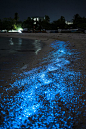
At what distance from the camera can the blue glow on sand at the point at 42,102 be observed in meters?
1.23

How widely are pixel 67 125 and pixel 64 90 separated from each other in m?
0.69

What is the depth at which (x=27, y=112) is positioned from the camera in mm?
1370

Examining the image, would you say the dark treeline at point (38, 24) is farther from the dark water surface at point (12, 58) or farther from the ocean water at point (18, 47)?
the dark water surface at point (12, 58)

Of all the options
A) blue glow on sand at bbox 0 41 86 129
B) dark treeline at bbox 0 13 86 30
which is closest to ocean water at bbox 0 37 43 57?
blue glow on sand at bbox 0 41 86 129

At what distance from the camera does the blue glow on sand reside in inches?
48.6

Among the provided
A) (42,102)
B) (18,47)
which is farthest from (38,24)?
(42,102)

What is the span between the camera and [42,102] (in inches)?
60.9

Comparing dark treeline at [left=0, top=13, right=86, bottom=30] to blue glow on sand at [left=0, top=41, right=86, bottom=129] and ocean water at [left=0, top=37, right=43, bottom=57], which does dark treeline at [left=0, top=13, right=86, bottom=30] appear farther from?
blue glow on sand at [left=0, top=41, right=86, bottom=129]

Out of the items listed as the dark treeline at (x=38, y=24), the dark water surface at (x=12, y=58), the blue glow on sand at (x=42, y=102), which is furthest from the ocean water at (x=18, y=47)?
the dark treeline at (x=38, y=24)

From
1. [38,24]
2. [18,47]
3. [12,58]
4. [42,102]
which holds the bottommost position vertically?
[42,102]

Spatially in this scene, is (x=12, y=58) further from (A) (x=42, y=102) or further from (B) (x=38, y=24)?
(B) (x=38, y=24)

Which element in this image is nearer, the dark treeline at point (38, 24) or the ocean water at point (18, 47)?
the ocean water at point (18, 47)

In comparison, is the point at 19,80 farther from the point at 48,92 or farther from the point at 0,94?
the point at 48,92

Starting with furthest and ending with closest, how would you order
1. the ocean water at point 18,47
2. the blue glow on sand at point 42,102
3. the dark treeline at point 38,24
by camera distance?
the dark treeline at point 38,24
the ocean water at point 18,47
the blue glow on sand at point 42,102
